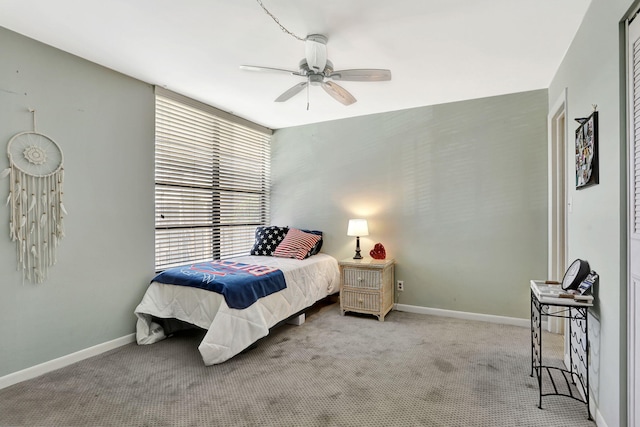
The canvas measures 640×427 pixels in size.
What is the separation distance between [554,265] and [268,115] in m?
3.51

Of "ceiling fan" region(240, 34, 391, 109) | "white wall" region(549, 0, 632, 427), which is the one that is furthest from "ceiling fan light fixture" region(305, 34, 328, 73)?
"white wall" region(549, 0, 632, 427)

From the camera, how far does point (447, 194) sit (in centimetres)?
362

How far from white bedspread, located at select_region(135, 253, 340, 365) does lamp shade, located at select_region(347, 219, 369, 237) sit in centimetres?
61

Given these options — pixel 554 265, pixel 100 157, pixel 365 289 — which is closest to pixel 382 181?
pixel 365 289

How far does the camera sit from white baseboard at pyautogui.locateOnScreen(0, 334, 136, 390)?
2184mm

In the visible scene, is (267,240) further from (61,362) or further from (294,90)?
(61,362)

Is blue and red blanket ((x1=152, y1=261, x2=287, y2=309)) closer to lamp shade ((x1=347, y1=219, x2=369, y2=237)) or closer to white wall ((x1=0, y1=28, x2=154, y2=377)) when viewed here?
white wall ((x1=0, y1=28, x2=154, y2=377))

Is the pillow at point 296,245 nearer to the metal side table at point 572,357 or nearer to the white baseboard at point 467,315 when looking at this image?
the white baseboard at point 467,315

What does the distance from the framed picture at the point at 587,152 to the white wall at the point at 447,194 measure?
127 centimetres

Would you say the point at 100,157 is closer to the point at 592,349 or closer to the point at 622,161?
the point at 622,161

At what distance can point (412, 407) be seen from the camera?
193cm

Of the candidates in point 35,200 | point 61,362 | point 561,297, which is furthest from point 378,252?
point 35,200

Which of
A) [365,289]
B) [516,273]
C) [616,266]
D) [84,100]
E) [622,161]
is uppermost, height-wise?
[84,100]

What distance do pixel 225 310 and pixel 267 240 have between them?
5.62 ft
